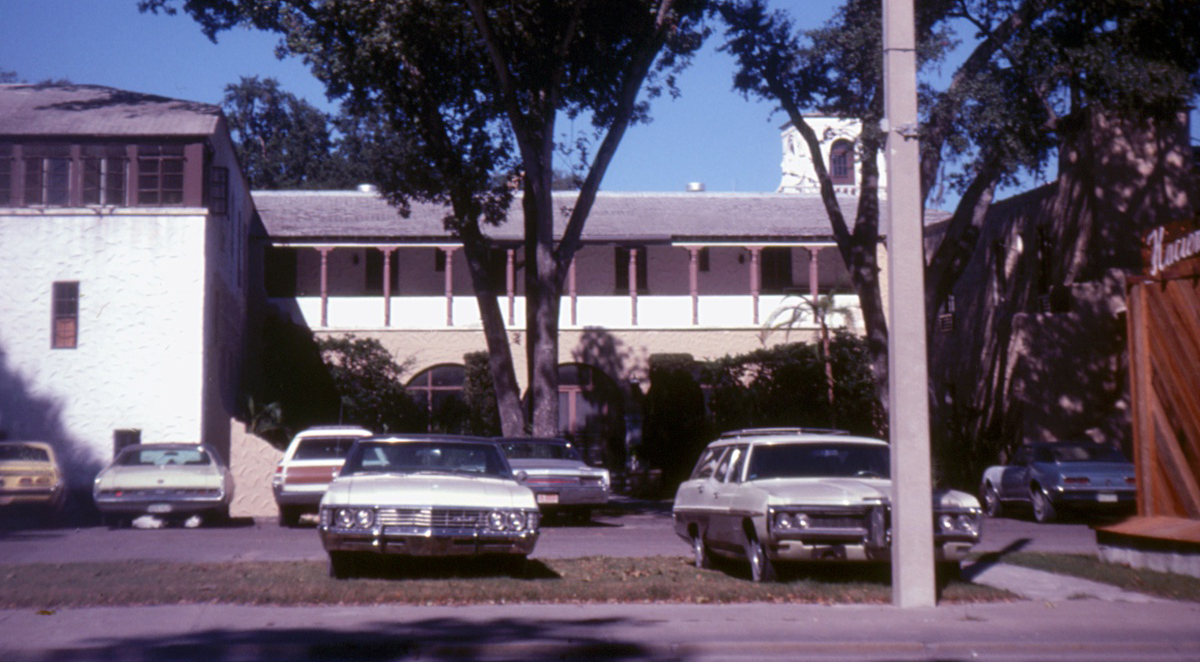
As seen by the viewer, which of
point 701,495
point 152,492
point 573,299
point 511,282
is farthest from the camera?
point 511,282

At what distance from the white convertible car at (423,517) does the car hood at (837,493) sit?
237 centimetres

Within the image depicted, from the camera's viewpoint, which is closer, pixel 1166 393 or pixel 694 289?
pixel 1166 393

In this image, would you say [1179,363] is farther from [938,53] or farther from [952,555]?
[938,53]

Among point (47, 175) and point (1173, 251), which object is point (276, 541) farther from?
point (47, 175)

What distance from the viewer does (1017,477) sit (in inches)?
956

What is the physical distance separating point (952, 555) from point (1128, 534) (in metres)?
2.91

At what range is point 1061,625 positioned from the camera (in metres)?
9.86

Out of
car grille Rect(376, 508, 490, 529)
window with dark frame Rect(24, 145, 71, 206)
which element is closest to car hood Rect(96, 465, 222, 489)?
window with dark frame Rect(24, 145, 71, 206)

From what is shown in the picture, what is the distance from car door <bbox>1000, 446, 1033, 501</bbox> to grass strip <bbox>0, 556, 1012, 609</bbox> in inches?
452

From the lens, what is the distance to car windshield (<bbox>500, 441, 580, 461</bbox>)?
23141mm

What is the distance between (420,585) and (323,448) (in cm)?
1088

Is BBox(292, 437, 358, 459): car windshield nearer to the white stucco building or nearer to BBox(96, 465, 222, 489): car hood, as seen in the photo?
BBox(96, 465, 222, 489): car hood

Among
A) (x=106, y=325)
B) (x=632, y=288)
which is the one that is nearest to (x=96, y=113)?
(x=106, y=325)

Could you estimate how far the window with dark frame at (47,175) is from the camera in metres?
28.1
